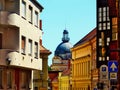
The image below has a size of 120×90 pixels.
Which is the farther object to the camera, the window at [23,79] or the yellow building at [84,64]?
the yellow building at [84,64]

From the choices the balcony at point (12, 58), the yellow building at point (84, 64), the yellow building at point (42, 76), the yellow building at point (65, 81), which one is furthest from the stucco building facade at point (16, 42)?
the yellow building at point (65, 81)

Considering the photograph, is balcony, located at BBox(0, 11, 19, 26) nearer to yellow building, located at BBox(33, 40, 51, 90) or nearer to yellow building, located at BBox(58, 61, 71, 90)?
yellow building, located at BBox(33, 40, 51, 90)

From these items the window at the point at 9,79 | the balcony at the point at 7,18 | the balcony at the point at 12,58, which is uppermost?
the balcony at the point at 7,18

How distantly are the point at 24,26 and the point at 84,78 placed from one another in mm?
64139

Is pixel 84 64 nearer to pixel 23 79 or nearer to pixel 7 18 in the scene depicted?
pixel 23 79

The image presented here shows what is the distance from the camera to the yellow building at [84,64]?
90.5 m

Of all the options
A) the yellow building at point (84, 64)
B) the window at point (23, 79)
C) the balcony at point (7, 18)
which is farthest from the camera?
the yellow building at point (84, 64)

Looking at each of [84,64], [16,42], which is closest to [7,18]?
[16,42]

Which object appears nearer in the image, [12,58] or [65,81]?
[12,58]

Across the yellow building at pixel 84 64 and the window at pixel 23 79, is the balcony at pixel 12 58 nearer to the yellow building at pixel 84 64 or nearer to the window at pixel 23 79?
the window at pixel 23 79

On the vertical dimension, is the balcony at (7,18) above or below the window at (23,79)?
above

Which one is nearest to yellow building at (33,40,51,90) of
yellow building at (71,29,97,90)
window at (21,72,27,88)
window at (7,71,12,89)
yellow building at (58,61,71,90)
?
yellow building at (71,29,97,90)

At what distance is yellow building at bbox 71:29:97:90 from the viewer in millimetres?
90500

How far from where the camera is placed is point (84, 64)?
333ft
